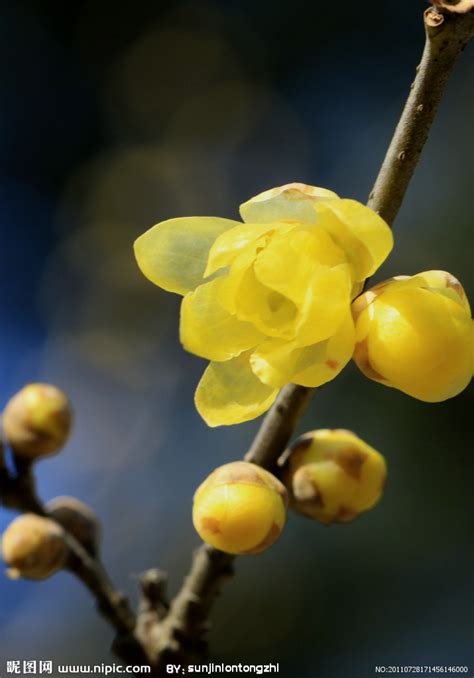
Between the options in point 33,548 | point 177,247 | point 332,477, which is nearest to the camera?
point 177,247

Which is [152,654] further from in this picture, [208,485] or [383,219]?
[383,219]

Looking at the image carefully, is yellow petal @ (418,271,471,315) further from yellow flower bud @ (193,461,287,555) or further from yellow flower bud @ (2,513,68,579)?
yellow flower bud @ (2,513,68,579)

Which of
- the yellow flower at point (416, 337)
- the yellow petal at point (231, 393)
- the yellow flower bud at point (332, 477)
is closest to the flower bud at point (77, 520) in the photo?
the yellow flower bud at point (332, 477)

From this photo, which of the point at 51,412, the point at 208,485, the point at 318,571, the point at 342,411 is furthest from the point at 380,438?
the point at 208,485

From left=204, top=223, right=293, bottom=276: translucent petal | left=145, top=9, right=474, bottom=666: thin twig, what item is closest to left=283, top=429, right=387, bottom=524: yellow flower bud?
left=145, top=9, right=474, bottom=666: thin twig

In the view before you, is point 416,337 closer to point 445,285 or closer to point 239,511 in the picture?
point 445,285

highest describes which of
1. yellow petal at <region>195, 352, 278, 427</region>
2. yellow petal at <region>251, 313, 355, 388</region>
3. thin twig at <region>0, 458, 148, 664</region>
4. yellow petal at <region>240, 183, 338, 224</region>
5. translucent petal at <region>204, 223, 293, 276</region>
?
yellow petal at <region>240, 183, 338, 224</region>

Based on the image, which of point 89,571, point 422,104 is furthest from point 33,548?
point 422,104
